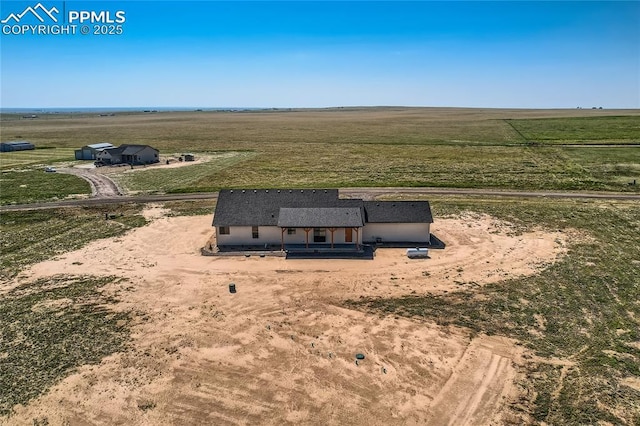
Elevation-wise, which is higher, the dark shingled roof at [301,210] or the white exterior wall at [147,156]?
the white exterior wall at [147,156]

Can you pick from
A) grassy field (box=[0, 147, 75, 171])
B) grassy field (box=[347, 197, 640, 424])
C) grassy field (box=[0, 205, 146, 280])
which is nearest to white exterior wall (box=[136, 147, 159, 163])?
grassy field (box=[0, 147, 75, 171])

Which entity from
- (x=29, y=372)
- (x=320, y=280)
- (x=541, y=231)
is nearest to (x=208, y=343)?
(x=29, y=372)

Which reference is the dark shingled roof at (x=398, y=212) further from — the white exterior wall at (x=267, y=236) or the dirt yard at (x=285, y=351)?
the dirt yard at (x=285, y=351)

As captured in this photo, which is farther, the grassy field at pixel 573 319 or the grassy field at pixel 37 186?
the grassy field at pixel 37 186

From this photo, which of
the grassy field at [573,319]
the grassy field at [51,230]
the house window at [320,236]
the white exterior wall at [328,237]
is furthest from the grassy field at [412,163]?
the grassy field at [573,319]

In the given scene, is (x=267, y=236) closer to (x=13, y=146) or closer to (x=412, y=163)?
(x=412, y=163)

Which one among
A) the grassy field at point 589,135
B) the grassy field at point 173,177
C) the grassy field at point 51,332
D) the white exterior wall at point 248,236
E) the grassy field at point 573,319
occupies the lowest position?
the grassy field at point 51,332

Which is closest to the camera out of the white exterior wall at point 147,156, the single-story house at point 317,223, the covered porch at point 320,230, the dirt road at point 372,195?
the covered porch at point 320,230
